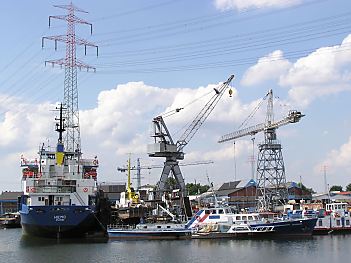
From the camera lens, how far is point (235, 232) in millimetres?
59844

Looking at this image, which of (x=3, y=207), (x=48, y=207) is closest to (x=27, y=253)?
(x=48, y=207)

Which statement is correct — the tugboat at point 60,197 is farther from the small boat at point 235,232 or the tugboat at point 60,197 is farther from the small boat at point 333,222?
the small boat at point 333,222

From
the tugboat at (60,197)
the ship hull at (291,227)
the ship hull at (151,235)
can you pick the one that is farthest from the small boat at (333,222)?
the tugboat at (60,197)

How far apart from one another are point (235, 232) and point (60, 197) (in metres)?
22.6

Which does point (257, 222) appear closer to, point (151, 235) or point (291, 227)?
point (291, 227)

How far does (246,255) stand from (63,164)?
33.5 meters

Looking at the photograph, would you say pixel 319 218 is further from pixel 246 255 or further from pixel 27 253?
pixel 27 253

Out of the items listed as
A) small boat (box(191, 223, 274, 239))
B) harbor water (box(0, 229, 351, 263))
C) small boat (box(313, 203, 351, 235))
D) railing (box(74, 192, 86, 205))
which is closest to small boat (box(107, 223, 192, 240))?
small boat (box(191, 223, 274, 239))

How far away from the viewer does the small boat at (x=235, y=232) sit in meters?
59.7

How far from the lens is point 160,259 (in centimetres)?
4534

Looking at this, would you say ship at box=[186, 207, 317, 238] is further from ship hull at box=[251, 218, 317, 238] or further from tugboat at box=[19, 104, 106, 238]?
tugboat at box=[19, 104, 106, 238]

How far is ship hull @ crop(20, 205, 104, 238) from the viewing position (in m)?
61.0

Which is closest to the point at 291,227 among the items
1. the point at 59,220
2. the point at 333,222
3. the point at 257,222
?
the point at 257,222

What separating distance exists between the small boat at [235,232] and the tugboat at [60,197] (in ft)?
46.6
